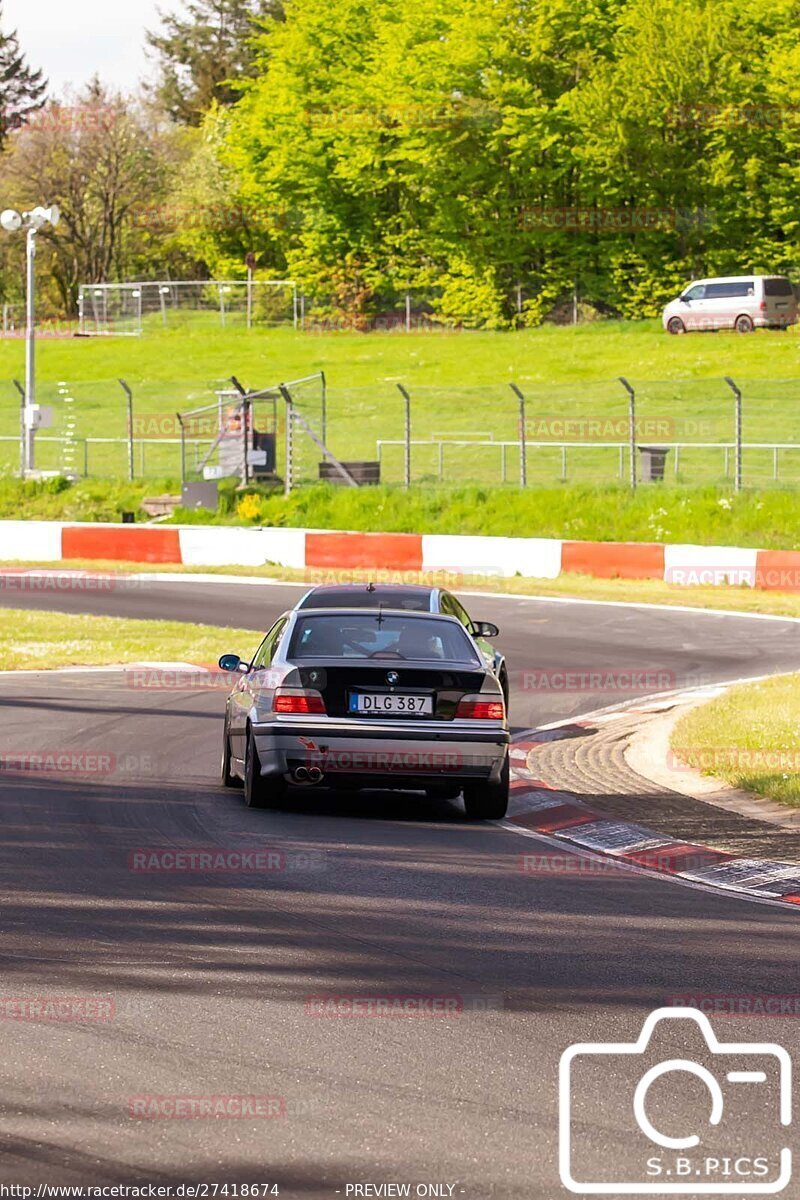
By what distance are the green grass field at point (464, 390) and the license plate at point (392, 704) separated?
23.7 m

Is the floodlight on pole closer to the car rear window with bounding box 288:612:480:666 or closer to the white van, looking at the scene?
the white van

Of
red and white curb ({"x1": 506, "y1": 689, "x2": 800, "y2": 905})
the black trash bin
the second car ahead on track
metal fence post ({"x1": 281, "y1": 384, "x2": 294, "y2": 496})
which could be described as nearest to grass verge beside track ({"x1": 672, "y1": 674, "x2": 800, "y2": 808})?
red and white curb ({"x1": 506, "y1": 689, "x2": 800, "y2": 905})

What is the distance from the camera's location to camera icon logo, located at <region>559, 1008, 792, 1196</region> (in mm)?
5023

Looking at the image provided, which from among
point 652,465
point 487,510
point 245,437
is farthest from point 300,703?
point 245,437

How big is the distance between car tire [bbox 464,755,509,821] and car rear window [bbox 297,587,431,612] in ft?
5.08

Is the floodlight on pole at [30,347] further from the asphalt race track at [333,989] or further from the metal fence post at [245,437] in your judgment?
the asphalt race track at [333,989]

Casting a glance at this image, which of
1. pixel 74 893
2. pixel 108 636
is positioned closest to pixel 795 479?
pixel 108 636

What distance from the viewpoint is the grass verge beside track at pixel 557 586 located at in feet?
90.0

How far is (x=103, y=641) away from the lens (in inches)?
904

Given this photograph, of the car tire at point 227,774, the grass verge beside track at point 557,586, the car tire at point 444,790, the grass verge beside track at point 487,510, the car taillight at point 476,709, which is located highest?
the car taillight at point 476,709

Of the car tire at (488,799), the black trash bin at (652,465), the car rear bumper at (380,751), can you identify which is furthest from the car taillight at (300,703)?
the black trash bin at (652,465)

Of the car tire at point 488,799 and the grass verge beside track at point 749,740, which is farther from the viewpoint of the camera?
the grass verge beside track at point 749,740

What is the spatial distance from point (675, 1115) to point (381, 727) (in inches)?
239

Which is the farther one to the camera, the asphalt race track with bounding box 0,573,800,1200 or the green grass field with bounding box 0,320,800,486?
the green grass field with bounding box 0,320,800,486
